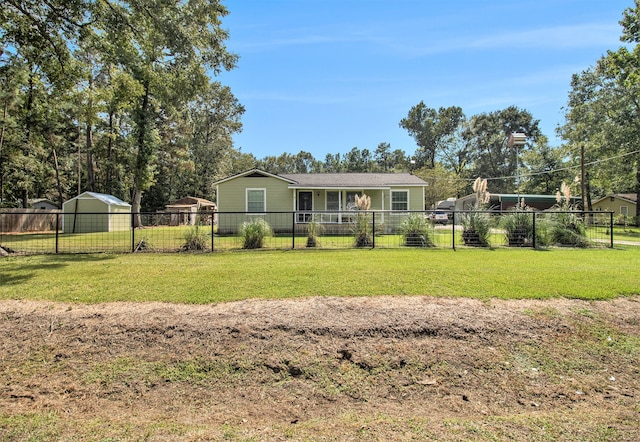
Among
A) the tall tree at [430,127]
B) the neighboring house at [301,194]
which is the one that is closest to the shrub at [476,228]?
the neighboring house at [301,194]

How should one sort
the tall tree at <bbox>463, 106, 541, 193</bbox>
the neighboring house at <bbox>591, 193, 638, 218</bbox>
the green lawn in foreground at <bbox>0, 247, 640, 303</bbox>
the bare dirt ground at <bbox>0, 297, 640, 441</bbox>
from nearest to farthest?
the bare dirt ground at <bbox>0, 297, 640, 441</bbox> < the green lawn in foreground at <bbox>0, 247, 640, 303</bbox> < the neighboring house at <bbox>591, 193, 638, 218</bbox> < the tall tree at <bbox>463, 106, 541, 193</bbox>

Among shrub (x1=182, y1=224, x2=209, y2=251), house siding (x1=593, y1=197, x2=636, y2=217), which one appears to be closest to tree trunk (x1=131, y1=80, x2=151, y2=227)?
shrub (x1=182, y1=224, x2=209, y2=251)

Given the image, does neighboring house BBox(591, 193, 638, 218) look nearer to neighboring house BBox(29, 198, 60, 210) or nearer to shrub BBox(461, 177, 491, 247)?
shrub BBox(461, 177, 491, 247)

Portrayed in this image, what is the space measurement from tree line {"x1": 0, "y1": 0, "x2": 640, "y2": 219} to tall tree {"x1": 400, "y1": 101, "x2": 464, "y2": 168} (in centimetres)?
17

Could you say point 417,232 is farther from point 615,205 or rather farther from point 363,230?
point 615,205

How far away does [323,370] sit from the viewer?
347 cm

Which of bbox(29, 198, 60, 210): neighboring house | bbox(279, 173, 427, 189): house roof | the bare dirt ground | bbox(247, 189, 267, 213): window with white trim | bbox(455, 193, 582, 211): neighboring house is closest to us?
the bare dirt ground

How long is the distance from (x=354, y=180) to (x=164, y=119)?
2357 cm

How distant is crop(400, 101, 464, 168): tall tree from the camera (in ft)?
185

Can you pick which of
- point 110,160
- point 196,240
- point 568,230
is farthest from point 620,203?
point 110,160

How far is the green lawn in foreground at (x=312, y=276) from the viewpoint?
18.0 ft

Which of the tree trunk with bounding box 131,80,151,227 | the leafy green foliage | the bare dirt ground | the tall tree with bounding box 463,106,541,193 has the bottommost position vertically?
the bare dirt ground

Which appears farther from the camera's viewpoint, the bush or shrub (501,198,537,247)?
shrub (501,198,537,247)

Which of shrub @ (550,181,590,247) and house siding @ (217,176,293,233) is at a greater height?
house siding @ (217,176,293,233)
